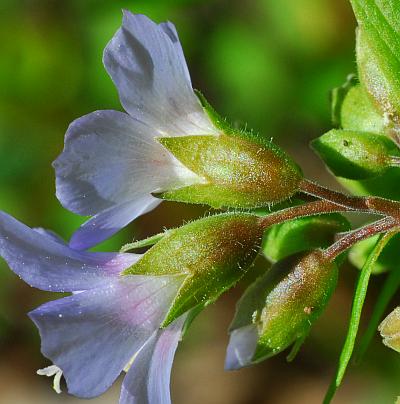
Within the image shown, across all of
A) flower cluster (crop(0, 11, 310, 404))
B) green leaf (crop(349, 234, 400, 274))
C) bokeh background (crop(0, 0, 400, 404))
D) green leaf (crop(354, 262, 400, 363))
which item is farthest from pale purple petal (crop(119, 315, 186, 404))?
bokeh background (crop(0, 0, 400, 404))

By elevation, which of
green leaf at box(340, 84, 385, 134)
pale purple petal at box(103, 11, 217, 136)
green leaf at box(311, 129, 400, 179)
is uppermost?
pale purple petal at box(103, 11, 217, 136)

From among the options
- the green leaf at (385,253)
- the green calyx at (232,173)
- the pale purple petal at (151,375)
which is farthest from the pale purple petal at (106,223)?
the green leaf at (385,253)

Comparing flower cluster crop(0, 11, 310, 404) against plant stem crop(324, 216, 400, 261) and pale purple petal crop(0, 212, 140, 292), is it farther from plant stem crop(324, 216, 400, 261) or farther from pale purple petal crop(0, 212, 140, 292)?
plant stem crop(324, 216, 400, 261)

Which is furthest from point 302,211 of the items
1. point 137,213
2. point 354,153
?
point 137,213

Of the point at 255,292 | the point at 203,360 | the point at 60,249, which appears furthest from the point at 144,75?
the point at 203,360

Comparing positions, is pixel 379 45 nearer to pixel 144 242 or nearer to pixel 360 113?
pixel 360 113

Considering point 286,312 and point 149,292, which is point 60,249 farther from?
point 286,312
